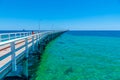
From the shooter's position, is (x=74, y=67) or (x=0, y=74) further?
(x=74, y=67)

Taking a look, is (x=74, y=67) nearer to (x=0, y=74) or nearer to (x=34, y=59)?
(x=34, y=59)

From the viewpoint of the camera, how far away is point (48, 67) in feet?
43.7

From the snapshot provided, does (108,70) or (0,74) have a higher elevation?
(0,74)

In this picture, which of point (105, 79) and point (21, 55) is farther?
point (105, 79)

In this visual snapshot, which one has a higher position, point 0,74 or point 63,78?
point 0,74

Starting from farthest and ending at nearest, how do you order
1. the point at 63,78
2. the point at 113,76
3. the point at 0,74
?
the point at 113,76 < the point at 63,78 < the point at 0,74

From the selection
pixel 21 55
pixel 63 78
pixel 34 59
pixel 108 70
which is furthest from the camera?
pixel 34 59

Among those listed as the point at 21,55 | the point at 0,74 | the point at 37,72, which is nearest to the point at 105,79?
the point at 37,72

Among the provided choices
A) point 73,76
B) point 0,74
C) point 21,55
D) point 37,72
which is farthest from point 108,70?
point 0,74

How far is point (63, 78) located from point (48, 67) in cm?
277

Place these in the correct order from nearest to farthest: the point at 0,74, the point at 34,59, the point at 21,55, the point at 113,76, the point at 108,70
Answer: the point at 0,74, the point at 21,55, the point at 113,76, the point at 108,70, the point at 34,59

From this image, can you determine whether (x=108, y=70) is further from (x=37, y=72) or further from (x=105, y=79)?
(x=37, y=72)

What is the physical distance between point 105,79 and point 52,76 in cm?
305

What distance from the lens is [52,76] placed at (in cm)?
1103
